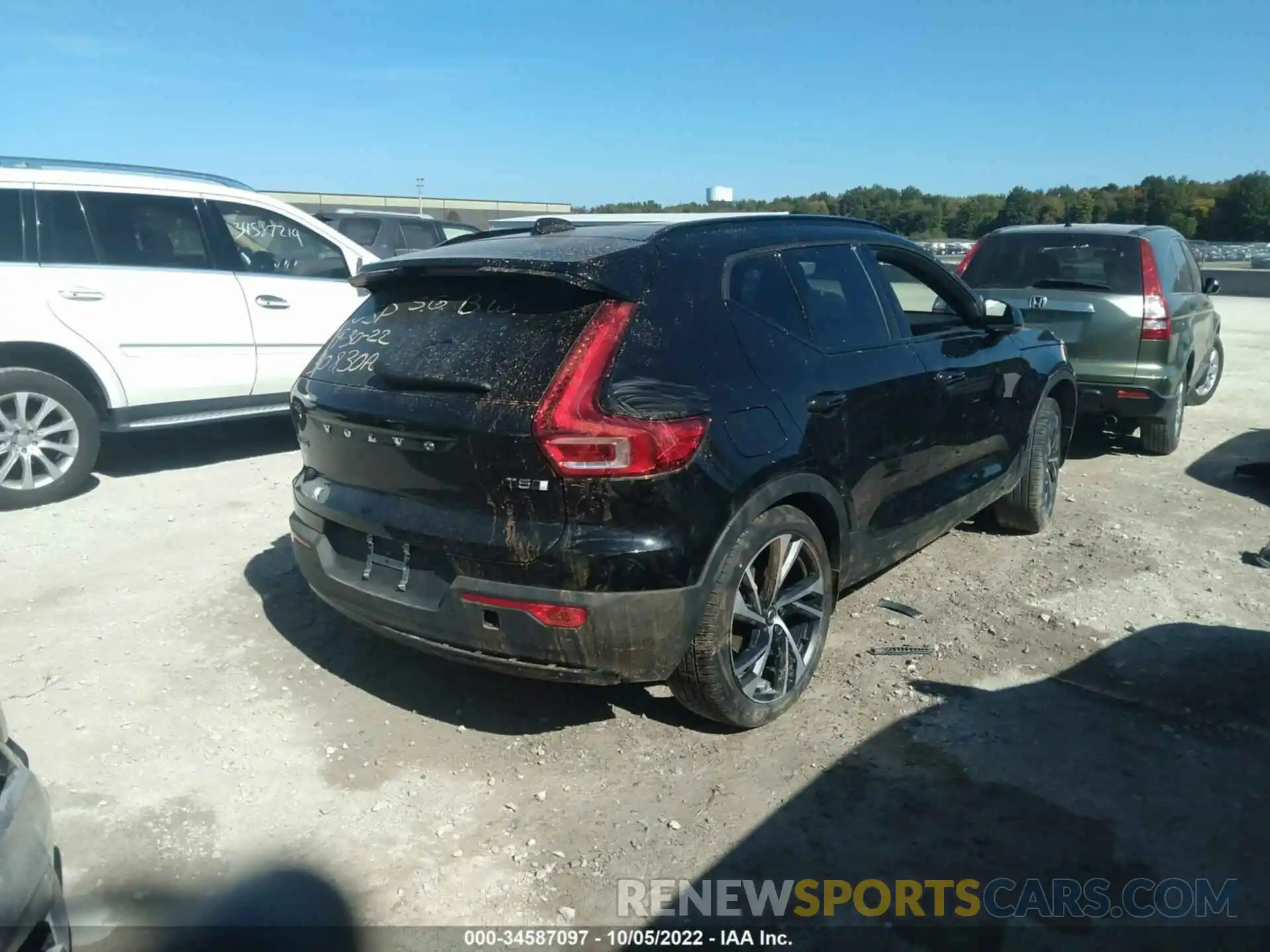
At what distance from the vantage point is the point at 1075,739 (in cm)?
356

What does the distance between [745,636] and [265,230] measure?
5.45m

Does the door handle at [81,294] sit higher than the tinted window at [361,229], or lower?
lower

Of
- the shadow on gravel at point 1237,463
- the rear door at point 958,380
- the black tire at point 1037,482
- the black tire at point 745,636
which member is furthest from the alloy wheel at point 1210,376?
the black tire at point 745,636

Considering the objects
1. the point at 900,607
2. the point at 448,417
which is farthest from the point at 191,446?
the point at 900,607

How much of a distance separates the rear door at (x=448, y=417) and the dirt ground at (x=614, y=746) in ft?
2.67

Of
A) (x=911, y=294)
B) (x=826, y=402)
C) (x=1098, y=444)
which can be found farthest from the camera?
(x=1098, y=444)

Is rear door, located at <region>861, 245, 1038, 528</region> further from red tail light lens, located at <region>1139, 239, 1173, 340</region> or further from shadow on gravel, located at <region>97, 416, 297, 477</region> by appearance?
shadow on gravel, located at <region>97, 416, 297, 477</region>

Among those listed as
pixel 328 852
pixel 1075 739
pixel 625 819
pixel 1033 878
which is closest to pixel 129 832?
pixel 328 852

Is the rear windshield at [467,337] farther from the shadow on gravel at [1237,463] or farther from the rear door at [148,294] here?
the shadow on gravel at [1237,463]

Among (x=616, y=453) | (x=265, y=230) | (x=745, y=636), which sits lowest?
(x=745, y=636)

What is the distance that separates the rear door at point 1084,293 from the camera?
712 cm

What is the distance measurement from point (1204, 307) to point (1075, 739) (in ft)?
21.0

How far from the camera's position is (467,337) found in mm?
3326
